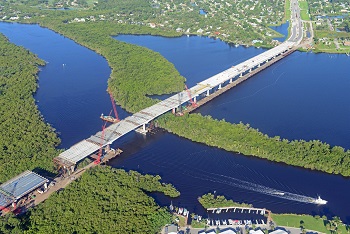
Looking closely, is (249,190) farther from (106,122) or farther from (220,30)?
(220,30)

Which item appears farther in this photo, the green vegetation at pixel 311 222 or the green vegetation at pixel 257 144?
the green vegetation at pixel 257 144

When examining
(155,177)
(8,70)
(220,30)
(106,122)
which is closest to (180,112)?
(106,122)

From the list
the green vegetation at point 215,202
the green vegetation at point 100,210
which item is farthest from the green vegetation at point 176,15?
the green vegetation at point 100,210

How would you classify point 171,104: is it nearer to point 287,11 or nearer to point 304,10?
point 287,11

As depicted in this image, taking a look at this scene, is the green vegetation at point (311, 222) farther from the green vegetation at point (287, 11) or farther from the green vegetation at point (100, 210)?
the green vegetation at point (287, 11)

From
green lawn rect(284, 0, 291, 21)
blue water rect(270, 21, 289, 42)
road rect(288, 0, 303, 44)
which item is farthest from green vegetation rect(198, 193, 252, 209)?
green lawn rect(284, 0, 291, 21)

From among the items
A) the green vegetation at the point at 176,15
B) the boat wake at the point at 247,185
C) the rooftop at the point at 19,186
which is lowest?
the boat wake at the point at 247,185
